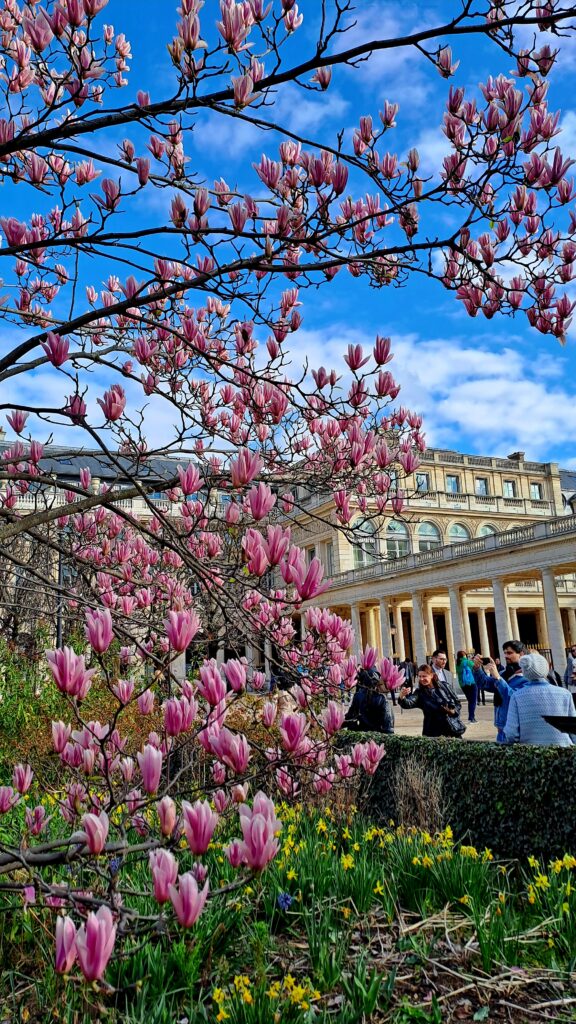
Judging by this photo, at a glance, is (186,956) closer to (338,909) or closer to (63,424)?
(338,909)

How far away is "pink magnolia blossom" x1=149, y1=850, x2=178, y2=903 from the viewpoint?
1905mm

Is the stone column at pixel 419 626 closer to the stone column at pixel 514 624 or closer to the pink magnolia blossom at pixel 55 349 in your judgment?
the stone column at pixel 514 624

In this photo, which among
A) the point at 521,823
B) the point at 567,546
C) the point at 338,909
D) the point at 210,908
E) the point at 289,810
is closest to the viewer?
the point at 210,908

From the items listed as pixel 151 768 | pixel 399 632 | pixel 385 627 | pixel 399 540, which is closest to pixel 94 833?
pixel 151 768

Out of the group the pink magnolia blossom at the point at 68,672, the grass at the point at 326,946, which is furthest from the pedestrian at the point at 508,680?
the pink magnolia blossom at the point at 68,672

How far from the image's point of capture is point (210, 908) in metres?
4.04

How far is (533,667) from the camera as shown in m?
7.16

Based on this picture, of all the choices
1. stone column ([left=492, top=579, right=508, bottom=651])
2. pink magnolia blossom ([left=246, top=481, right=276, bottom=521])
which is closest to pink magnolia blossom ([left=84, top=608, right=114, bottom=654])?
pink magnolia blossom ([left=246, top=481, right=276, bottom=521])

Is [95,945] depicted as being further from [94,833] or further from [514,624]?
[514,624]

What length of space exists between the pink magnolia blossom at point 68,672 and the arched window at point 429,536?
4848cm

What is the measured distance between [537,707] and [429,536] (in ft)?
143

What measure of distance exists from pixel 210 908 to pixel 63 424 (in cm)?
293

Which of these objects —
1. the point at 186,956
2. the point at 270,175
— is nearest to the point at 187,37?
the point at 270,175

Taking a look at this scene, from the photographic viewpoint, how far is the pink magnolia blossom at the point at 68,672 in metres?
2.30
